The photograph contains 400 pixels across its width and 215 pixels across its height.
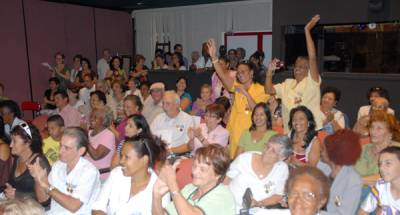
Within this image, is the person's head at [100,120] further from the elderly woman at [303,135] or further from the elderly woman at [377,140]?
the elderly woman at [377,140]

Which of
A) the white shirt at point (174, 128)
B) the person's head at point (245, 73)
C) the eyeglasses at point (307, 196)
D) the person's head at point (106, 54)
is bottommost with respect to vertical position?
the white shirt at point (174, 128)

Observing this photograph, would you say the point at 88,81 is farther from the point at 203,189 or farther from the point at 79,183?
the point at 203,189

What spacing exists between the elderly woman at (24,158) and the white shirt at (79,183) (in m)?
0.23

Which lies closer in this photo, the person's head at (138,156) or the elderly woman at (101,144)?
the person's head at (138,156)

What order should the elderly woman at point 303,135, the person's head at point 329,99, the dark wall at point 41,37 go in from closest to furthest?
1. the elderly woman at point 303,135
2. the person's head at point 329,99
3. the dark wall at point 41,37

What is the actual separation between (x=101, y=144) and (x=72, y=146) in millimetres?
1091

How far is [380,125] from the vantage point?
10.9 ft

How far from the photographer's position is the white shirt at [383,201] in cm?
250

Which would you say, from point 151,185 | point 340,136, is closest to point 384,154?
point 340,136

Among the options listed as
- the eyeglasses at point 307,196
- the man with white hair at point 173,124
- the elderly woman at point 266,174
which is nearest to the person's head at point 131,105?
the man with white hair at point 173,124

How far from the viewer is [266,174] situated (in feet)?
10.0

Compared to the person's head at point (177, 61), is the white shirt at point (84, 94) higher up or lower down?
lower down

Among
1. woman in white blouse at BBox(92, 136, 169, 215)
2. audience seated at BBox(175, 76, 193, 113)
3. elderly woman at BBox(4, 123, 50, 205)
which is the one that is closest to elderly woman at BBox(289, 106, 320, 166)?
woman in white blouse at BBox(92, 136, 169, 215)

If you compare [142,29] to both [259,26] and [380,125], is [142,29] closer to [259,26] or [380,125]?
[259,26]
